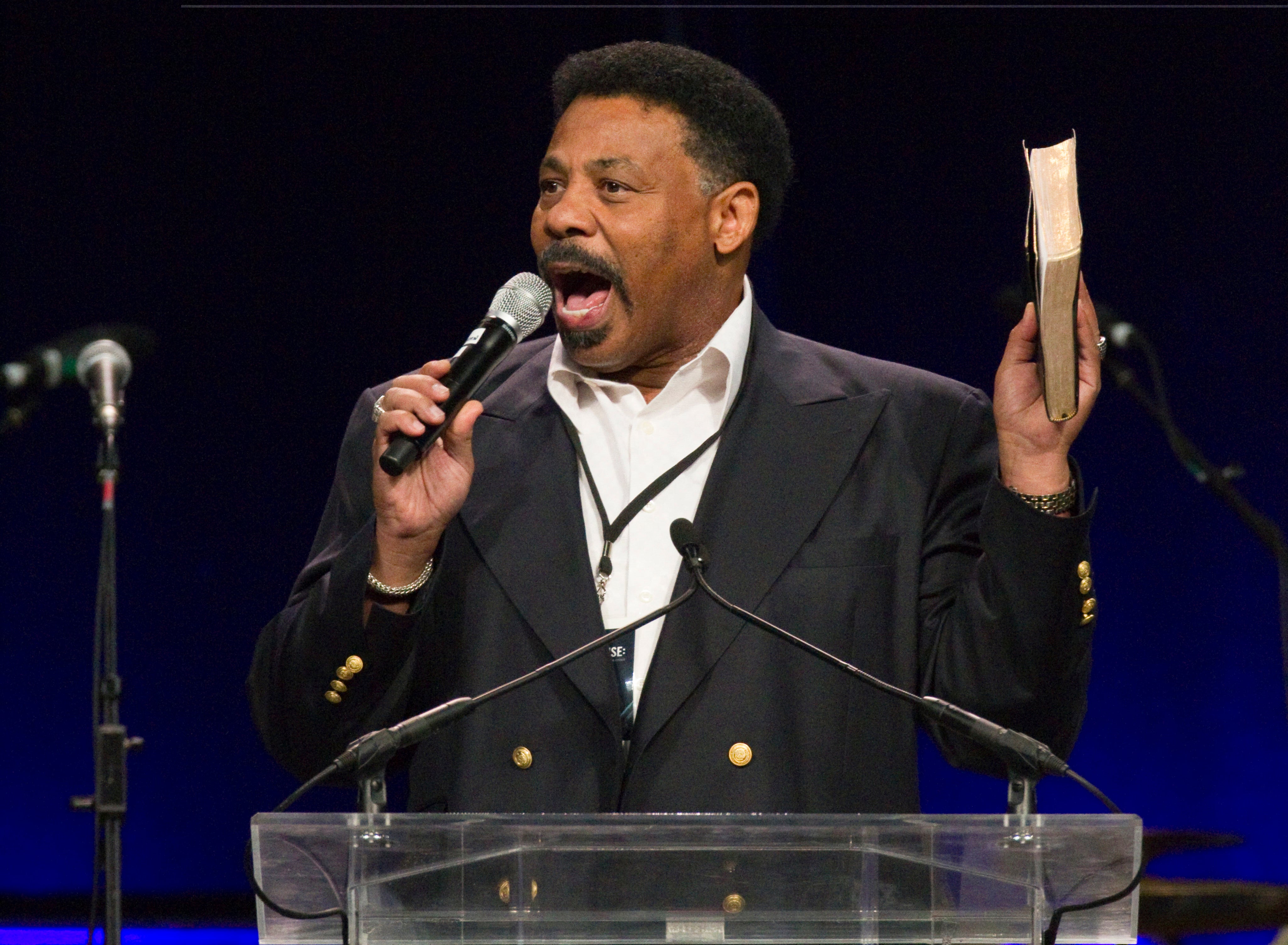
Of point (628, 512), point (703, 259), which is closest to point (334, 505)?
point (628, 512)

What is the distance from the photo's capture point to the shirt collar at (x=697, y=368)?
2.41 m

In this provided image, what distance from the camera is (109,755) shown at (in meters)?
1.73

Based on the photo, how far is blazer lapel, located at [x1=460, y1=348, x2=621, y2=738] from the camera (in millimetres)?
2166

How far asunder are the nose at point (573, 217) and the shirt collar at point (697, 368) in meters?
0.16

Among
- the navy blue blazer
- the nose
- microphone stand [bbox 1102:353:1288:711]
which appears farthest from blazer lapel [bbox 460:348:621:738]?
microphone stand [bbox 1102:353:1288:711]

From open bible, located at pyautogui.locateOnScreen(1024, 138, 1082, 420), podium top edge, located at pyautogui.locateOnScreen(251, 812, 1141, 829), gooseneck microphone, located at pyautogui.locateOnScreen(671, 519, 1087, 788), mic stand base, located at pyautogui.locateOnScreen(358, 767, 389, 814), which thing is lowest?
podium top edge, located at pyautogui.locateOnScreen(251, 812, 1141, 829)

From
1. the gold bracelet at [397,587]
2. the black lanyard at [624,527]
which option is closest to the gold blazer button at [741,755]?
the black lanyard at [624,527]

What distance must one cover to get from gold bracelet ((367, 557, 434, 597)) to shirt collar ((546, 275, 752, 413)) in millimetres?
404

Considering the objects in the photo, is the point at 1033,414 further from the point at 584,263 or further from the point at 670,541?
the point at 584,263

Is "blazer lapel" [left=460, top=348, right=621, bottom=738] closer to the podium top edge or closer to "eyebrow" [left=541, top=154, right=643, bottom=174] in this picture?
"eyebrow" [left=541, top=154, right=643, bottom=174]

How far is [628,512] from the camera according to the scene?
7.41 feet

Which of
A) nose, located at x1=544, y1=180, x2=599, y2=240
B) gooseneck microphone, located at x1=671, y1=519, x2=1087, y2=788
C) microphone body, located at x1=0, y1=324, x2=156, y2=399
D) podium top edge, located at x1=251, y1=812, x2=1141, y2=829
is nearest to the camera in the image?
podium top edge, located at x1=251, y1=812, x2=1141, y2=829

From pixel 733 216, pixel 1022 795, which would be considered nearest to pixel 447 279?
pixel 733 216

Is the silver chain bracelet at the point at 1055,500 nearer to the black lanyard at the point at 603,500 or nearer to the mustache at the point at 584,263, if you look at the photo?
the black lanyard at the point at 603,500
